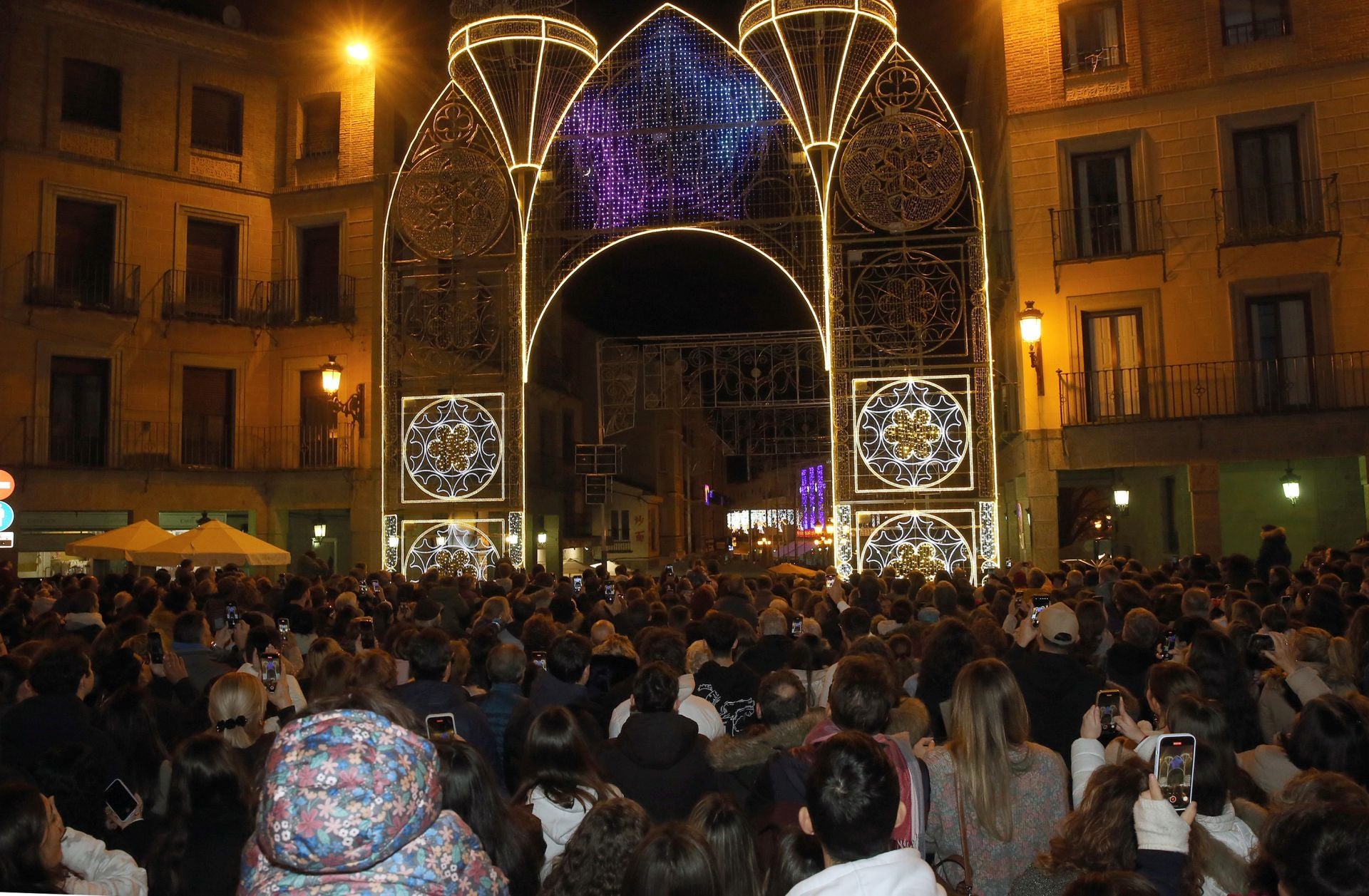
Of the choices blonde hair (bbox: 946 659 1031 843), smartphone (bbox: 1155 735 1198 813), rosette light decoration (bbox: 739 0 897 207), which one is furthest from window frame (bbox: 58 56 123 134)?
smartphone (bbox: 1155 735 1198 813)

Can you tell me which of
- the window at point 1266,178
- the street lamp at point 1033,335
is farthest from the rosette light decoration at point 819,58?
the window at point 1266,178

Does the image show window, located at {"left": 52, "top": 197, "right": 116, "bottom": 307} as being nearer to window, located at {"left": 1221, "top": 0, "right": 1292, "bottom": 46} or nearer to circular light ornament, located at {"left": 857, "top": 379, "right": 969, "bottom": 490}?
circular light ornament, located at {"left": 857, "top": 379, "right": 969, "bottom": 490}

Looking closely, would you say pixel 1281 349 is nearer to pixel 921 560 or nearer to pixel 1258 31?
pixel 1258 31

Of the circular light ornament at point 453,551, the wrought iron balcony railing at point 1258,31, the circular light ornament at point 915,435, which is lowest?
the circular light ornament at point 453,551

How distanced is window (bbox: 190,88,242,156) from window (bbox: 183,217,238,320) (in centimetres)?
174

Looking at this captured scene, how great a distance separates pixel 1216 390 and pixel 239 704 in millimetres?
17887

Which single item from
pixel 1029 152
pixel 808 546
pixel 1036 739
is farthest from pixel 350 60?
pixel 808 546

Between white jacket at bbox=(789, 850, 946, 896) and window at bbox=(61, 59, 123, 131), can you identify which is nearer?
white jacket at bbox=(789, 850, 946, 896)

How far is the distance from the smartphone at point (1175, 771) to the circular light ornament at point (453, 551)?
1823 cm

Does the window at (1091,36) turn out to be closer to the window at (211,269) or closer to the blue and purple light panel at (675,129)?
the blue and purple light panel at (675,129)

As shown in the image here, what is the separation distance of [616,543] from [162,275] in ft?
62.8

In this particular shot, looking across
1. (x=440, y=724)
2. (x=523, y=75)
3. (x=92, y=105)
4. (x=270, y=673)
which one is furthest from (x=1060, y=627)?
(x=92, y=105)

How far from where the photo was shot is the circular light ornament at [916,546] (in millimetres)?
19188

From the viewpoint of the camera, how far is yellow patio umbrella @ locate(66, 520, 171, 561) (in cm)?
1577
